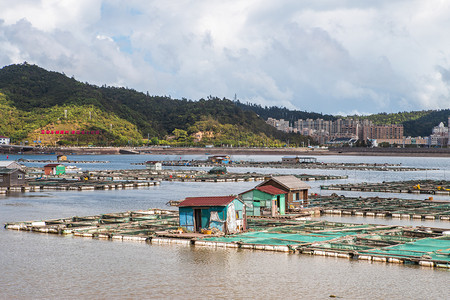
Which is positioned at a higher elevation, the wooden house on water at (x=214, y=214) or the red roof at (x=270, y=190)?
the red roof at (x=270, y=190)

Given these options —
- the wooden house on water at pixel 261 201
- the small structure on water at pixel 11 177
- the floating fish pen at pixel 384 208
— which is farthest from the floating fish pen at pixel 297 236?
the small structure on water at pixel 11 177

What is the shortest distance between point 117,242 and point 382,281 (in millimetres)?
14506

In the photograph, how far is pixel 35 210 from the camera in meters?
47.1

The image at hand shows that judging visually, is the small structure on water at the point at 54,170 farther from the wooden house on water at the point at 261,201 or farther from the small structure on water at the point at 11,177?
the wooden house on water at the point at 261,201

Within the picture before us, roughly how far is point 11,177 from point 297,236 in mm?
45524

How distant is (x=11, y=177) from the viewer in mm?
66375

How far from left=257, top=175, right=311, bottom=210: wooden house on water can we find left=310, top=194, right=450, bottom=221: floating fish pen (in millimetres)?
Answer: 1786

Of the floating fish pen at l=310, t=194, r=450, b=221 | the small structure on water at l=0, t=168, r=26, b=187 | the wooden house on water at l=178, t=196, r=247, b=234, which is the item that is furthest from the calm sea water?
the small structure on water at l=0, t=168, r=26, b=187

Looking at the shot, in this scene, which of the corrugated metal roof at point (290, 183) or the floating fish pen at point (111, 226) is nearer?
the floating fish pen at point (111, 226)

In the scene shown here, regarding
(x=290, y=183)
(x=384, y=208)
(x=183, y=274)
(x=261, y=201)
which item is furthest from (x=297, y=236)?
(x=384, y=208)

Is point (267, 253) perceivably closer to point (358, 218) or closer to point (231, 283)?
point (231, 283)

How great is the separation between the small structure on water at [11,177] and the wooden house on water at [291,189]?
3593cm

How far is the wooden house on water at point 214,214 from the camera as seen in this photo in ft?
101

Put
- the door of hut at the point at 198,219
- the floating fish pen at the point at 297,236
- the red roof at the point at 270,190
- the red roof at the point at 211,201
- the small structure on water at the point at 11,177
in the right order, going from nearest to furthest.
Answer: the floating fish pen at the point at 297,236 < the red roof at the point at 211,201 < the door of hut at the point at 198,219 < the red roof at the point at 270,190 < the small structure on water at the point at 11,177
